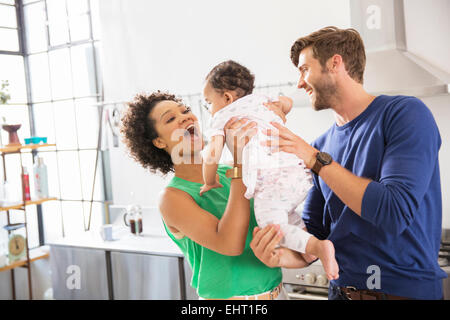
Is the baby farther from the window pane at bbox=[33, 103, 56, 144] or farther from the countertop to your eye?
the window pane at bbox=[33, 103, 56, 144]

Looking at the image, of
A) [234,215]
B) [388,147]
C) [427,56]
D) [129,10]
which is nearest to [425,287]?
[388,147]

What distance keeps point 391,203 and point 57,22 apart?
369 cm

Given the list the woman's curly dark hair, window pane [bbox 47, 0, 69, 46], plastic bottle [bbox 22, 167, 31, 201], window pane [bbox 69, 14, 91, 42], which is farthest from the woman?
window pane [bbox 47, 0, 69, 46]

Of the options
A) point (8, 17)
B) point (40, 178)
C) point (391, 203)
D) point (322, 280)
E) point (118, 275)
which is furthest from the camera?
point (8, 17)

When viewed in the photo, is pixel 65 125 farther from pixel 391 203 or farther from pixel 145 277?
pixel 391 203

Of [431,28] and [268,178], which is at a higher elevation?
[431,28]

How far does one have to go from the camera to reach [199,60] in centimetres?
315

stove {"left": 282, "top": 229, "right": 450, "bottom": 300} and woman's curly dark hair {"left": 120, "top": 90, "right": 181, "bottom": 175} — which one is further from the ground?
woman's curly dark hair {"left": 120, "top": 90, "right": 181, "bottom": 175}

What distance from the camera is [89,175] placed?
3.84m

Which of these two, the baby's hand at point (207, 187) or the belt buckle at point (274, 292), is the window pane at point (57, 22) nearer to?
the baby's hand at point (207, 187)

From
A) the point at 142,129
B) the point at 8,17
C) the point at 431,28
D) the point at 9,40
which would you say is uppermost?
the point at 8,17

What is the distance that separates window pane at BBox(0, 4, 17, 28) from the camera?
3.97 meters

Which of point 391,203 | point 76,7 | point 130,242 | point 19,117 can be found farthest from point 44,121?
point 391,203

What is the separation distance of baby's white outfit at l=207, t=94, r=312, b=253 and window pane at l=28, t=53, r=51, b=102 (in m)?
3.28
